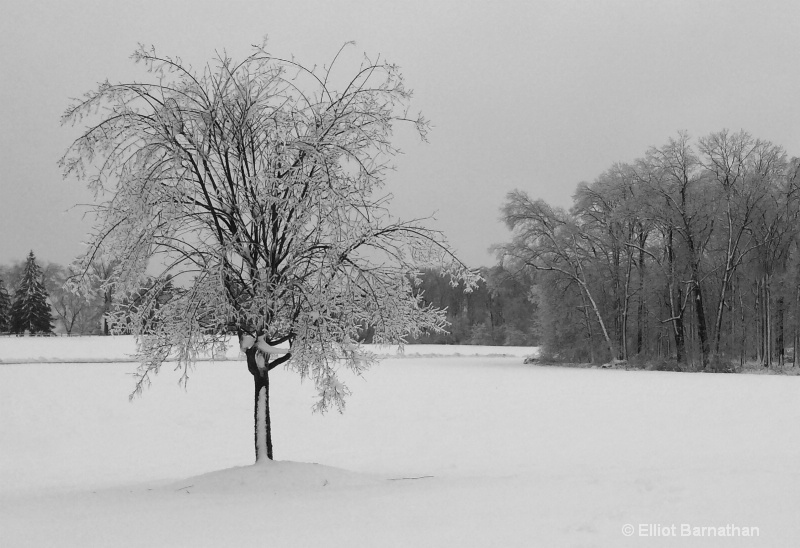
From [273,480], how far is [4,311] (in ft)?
191

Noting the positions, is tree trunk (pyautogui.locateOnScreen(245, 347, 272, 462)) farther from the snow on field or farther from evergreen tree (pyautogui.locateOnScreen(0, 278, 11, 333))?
evergreen tree (pyautogui.locateOnScreen(0, 278, 11, 333))

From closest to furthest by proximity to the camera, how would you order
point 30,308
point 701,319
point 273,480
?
point 273,480 < point 701,319 < point 30,308

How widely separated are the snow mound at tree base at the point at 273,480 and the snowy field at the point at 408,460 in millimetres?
33

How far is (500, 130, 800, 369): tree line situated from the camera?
3219 centimetres

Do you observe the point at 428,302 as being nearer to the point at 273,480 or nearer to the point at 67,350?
the point at 67,350

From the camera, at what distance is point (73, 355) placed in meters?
35.1

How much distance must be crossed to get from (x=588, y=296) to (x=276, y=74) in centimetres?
2969

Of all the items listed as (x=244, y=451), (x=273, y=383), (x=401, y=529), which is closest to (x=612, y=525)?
(x=401, y=529)

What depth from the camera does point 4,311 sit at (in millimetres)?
57594

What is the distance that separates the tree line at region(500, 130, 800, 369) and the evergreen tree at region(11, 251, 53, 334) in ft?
128

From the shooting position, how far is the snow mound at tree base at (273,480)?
9.68 m

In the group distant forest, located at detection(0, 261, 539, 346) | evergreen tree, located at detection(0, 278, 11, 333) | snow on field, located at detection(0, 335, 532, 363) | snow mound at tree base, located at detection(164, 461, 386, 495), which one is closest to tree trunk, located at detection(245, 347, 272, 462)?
snow mound at tree base, located at detection(164, 461, 386, 495)

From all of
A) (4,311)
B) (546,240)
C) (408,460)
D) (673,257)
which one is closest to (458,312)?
(546,240)

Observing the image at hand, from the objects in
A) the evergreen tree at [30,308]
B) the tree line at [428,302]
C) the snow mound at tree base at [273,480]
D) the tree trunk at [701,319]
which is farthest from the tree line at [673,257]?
the evergreen tree at [30,308]
